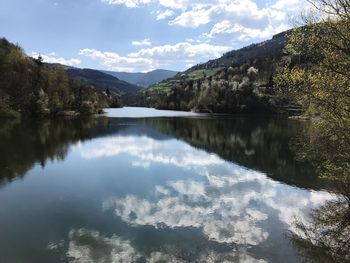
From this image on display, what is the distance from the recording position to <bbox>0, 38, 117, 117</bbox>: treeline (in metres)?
124

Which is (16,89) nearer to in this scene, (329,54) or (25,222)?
(25,222)

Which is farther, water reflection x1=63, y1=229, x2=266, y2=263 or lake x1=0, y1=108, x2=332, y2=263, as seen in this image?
lake x1=0, y1=108, x2=332, y2=263

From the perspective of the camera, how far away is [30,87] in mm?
130625

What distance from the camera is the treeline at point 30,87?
4884 inches

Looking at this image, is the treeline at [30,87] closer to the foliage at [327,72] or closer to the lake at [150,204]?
the lake at [150,204]

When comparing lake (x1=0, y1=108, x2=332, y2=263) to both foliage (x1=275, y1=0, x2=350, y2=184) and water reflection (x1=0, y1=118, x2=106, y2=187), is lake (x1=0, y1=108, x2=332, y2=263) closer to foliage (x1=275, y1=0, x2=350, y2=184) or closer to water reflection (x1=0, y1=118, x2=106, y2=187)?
water reflection (x1=0, y1=118, x2=106, y2=187)

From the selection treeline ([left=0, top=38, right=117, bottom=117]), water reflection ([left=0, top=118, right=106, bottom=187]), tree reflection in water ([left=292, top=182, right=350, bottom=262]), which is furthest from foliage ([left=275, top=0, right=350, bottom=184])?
treeline ([left=0, top=38, right=117, bottom=117])

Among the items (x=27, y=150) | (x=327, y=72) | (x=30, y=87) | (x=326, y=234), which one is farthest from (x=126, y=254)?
(x=30, y=87)

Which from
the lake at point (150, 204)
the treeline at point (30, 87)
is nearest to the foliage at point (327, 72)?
the lake at point (150, 204)

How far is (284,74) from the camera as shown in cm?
2209

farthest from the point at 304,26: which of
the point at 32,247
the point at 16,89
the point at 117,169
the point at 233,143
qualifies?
the point at 16,89

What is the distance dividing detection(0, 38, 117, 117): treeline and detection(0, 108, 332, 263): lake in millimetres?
73298

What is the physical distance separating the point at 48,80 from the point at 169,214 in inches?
5143

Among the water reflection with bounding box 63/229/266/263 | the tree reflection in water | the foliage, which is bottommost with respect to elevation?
the tree reflection in water
